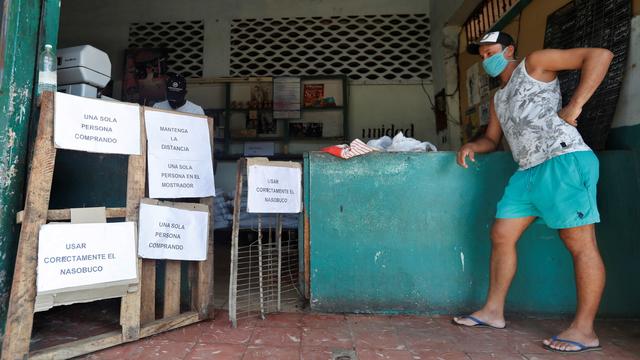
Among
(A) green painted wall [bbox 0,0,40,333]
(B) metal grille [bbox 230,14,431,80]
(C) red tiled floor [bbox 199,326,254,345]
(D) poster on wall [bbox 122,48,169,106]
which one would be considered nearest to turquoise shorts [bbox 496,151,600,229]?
(C) red tiled floor [bbox 199,326,254,345]

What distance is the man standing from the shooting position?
171 centimetres

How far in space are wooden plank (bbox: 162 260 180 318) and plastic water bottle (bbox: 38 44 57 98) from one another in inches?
36.3

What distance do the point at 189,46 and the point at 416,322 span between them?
16.8ft

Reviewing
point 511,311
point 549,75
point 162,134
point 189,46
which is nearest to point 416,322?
point 511,311

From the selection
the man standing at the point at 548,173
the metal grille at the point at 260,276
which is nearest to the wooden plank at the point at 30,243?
the metal grille at the point at 260,276

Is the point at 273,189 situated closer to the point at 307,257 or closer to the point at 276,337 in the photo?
the point at 307,257

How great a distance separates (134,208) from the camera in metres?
1.74

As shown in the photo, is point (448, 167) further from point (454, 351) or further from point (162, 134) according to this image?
point (162, 134)

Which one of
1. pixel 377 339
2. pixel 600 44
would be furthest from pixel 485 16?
pixel 377 339

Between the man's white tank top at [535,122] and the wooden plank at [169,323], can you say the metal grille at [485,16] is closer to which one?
the man's white tank top at [535,122]

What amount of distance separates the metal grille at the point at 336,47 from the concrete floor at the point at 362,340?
163 inches

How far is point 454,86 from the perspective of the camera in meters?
4.75

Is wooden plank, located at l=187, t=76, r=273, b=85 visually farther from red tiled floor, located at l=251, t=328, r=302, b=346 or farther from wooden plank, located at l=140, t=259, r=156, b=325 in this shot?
red tiled floor, located at l=251, t=328, r=302, b=346

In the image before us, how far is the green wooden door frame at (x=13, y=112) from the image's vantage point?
1541 millimetres
